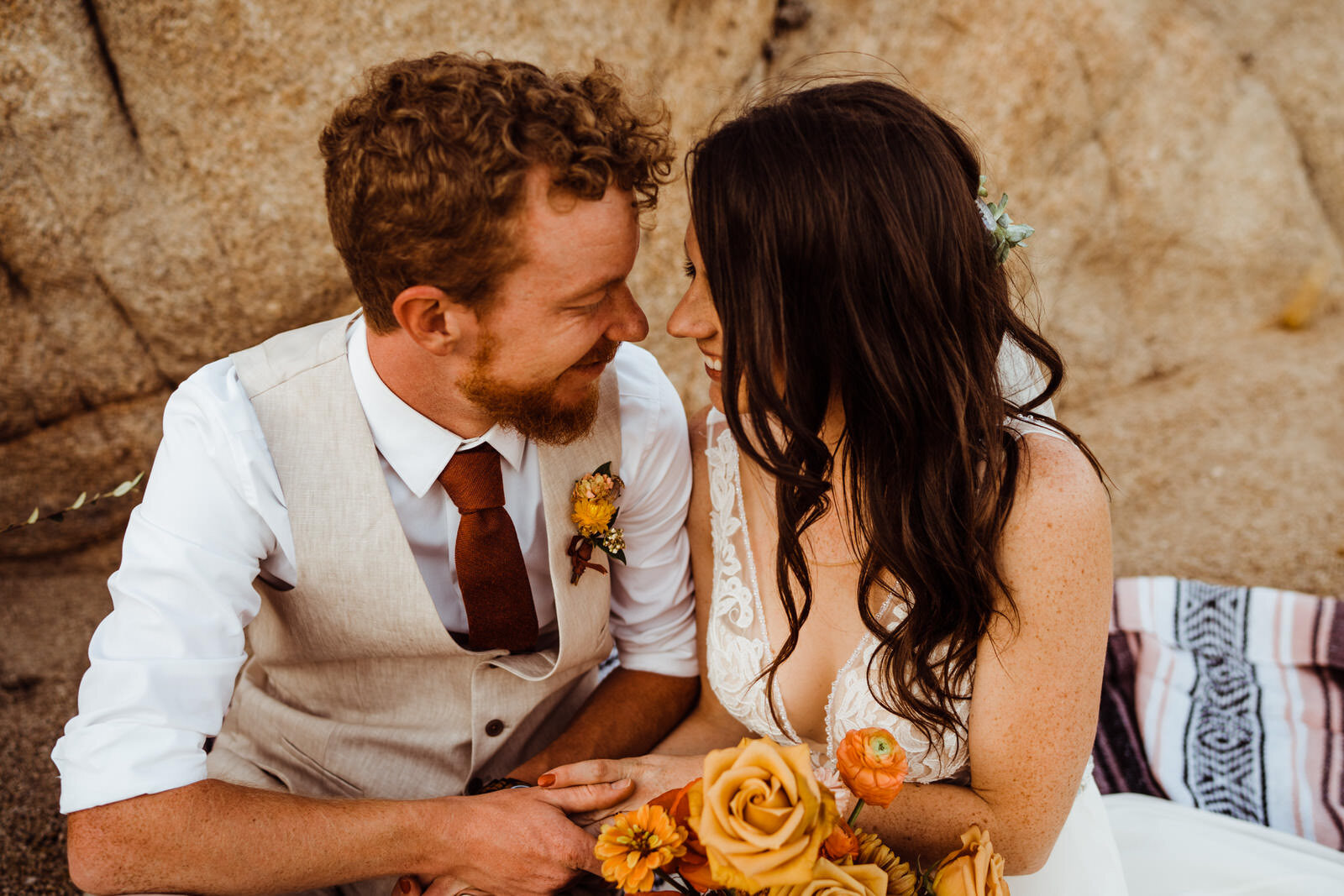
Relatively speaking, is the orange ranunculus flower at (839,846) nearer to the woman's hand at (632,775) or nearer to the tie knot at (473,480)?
the woman's hand at (632,775)

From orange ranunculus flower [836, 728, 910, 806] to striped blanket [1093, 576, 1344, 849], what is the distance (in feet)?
7.01

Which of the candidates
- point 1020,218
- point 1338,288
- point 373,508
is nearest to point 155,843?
point 373,508


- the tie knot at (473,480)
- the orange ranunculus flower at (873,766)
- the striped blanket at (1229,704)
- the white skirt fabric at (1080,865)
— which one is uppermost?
the tie knot at (473,480)

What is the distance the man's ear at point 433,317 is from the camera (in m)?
1.83

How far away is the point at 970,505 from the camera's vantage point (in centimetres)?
178

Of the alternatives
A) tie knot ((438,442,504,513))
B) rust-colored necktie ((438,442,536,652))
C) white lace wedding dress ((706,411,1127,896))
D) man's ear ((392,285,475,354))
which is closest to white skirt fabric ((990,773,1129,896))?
white lace wedding dress ((706,411,1127,896))

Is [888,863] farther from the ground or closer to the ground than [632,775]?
farther from the ground

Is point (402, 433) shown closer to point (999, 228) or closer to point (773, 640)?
point (773, 640)

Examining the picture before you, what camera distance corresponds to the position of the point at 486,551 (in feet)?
6.56

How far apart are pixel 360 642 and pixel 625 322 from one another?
895mm

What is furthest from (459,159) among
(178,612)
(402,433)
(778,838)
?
(778,838)

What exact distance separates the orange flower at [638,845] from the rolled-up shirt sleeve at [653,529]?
1.14 m

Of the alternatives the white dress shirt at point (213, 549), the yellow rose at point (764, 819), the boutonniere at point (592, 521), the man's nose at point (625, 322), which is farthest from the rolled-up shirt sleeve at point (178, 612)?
the yellow rose at point (764, 819)

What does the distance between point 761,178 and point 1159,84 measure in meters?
4.53
